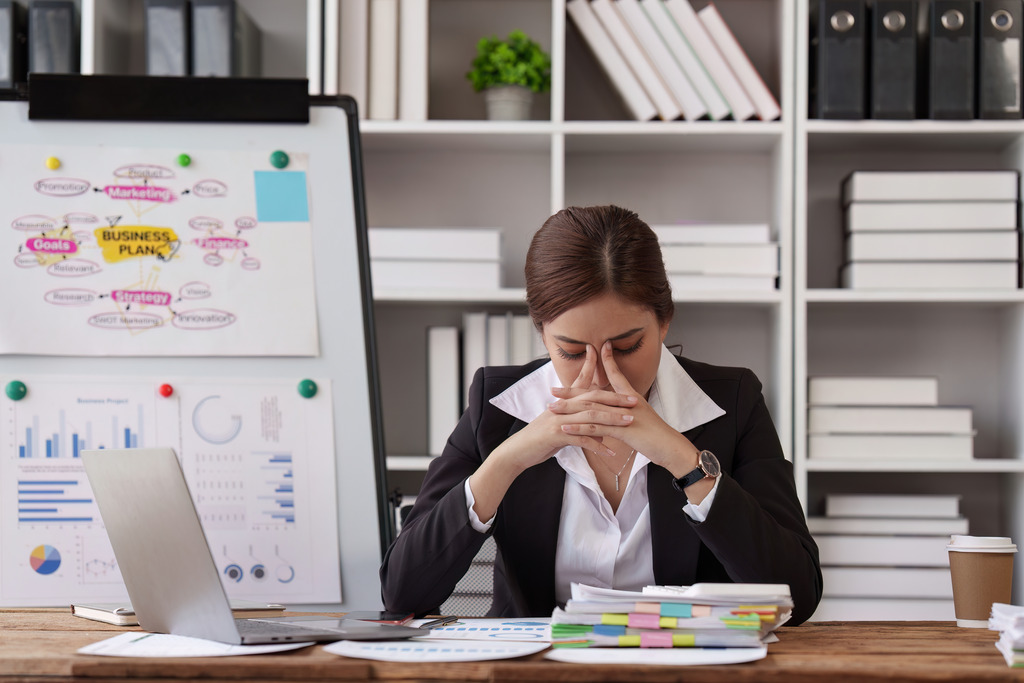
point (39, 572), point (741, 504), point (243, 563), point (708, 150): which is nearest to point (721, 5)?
point (708, 150)

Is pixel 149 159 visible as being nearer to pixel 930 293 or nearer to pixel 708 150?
pixel 708 150

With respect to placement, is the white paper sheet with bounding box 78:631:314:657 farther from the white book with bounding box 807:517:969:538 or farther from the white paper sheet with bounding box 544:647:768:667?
the white book with bounding box 807:517:969:538

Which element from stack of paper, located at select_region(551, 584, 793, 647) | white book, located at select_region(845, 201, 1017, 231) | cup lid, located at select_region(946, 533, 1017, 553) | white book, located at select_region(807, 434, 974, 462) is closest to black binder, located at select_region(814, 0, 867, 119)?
white book, located at select_region(845, 201, 1017, 231)

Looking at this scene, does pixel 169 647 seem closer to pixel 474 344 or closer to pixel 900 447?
pixel 474 344

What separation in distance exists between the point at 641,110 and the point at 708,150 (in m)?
0.30

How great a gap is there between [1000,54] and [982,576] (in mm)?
1428

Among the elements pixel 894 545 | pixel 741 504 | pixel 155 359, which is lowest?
pixel 894 545

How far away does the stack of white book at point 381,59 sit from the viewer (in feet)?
7.21

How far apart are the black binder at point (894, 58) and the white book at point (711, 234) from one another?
0.39m

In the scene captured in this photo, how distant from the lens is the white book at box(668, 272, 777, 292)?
217 centimetres

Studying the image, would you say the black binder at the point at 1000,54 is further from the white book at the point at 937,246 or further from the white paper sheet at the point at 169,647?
the white paper sheet at the point at 169,647

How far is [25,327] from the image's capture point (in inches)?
60.2

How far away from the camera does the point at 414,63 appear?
220 cm

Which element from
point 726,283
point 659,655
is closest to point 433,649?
point 659,655
